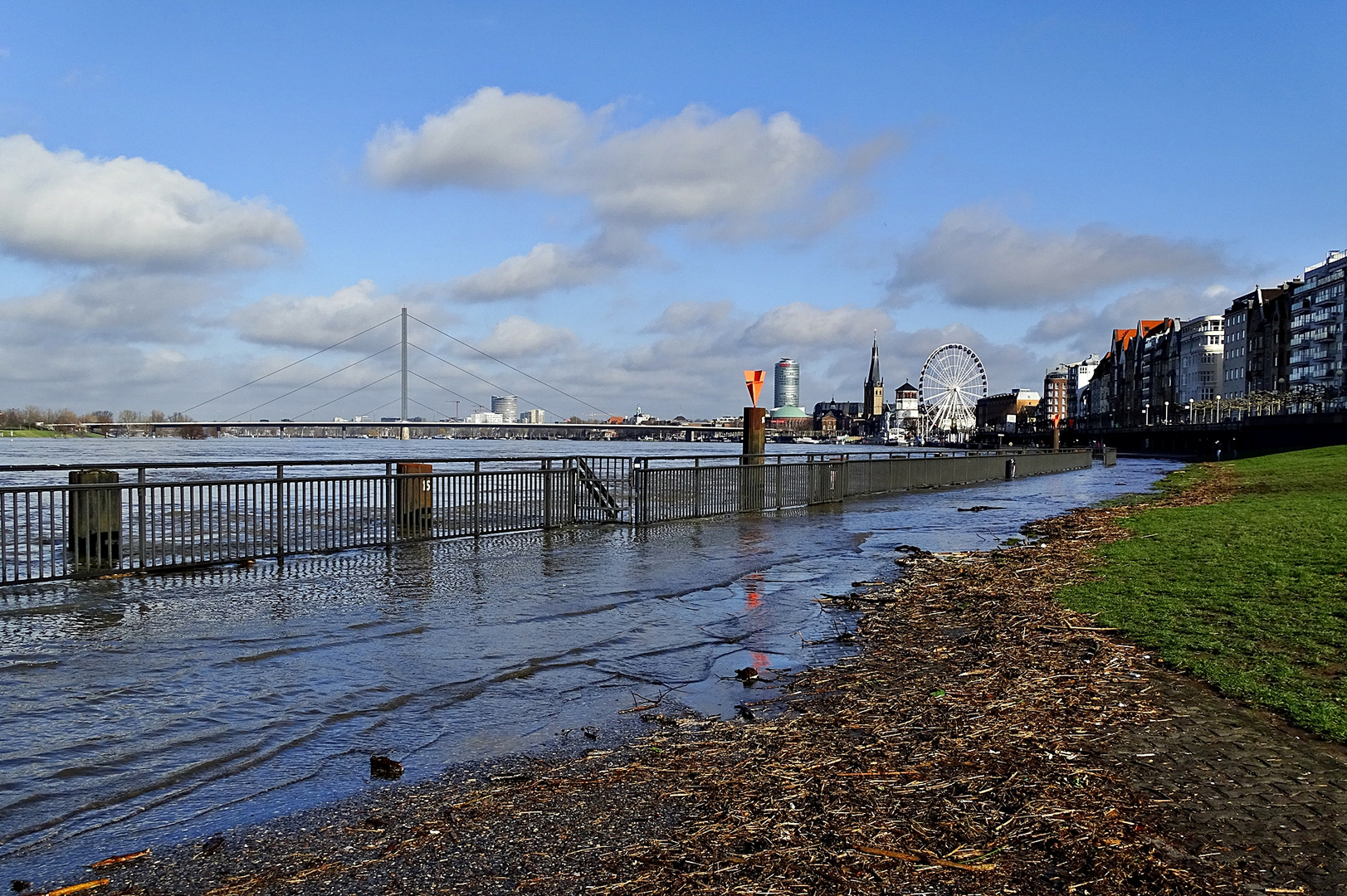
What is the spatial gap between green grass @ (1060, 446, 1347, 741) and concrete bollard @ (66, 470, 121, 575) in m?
11.1

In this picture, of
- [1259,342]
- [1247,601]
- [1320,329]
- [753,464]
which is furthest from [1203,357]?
[1247,601]

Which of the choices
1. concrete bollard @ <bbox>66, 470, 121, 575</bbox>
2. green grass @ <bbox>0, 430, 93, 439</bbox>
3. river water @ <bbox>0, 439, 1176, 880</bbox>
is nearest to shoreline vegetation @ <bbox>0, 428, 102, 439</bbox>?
green grass @ <bbox>0, 430, 93, 439</bbox>

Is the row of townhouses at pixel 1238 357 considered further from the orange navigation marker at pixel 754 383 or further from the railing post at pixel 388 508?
the railing post at pixel 388 508

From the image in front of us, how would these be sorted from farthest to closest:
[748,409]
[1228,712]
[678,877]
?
[748,409] → [1228,712] → [678,877]

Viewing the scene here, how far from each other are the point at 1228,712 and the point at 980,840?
2.61 metres

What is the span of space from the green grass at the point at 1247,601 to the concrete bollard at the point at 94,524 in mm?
11073

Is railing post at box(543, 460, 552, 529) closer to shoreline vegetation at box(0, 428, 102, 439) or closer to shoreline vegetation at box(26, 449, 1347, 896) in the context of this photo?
shoreline vegetation at box(26, 449, 1347, 896)

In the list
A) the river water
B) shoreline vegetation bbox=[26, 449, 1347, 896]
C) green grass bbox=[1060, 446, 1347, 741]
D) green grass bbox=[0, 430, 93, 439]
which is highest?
green grass bbox=[0, 430, 93, 439]

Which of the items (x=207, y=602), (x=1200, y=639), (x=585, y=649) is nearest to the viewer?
(x=1200, y=639)

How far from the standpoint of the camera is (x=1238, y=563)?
10422 millimetres

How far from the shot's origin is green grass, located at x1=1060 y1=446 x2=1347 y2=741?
5934 millimetres

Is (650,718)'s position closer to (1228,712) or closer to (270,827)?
(270,827)

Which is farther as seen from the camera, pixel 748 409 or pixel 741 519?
pixel 748 409

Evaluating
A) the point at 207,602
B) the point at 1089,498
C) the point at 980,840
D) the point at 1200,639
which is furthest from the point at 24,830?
the point at 1089,498
